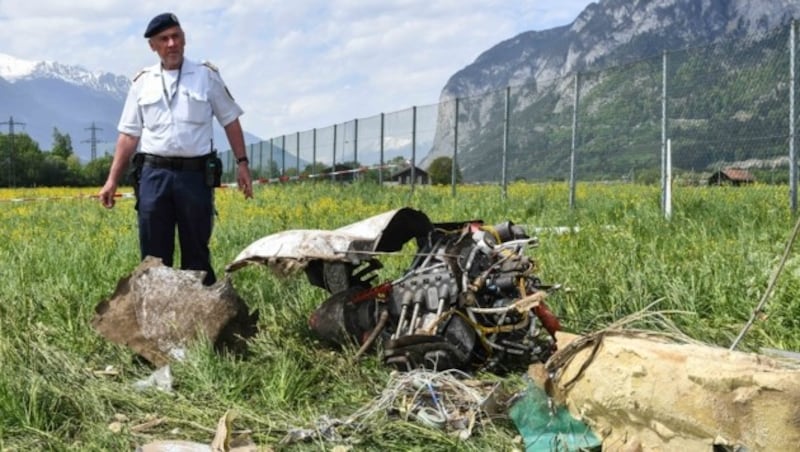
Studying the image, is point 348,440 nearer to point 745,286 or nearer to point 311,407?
point 311,407

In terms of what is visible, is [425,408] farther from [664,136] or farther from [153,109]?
[664,136]

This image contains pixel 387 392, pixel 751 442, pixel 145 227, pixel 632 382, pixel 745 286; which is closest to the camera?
pixel 751 442

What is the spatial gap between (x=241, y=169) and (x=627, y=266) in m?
2.32

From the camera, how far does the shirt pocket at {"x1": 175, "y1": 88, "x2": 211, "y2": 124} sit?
467 cm

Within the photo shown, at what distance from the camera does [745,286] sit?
173 inches

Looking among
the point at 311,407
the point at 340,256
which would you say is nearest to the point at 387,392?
the point at 311,407

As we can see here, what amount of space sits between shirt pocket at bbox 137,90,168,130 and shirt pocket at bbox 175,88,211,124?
8 cm

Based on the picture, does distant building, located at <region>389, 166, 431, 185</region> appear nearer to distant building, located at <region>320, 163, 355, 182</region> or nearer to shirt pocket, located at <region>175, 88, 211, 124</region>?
distant building, located at <region>320, 163, 355, 182</region>

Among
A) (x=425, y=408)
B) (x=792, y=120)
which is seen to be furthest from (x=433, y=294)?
(x=792, y=120)

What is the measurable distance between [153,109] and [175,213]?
23.9 inches

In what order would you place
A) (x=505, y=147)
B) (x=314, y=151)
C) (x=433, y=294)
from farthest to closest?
(x=314, y=151) < (x=505, y=147) < (x=433, y=294)

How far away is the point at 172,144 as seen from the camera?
466 cm

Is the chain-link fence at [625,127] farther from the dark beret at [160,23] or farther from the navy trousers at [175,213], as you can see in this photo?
the dark beret at [160,23]

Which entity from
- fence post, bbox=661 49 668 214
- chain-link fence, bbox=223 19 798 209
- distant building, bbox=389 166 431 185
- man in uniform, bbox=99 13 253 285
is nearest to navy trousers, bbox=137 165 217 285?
man in uniform, bbox=99 13 253 285
